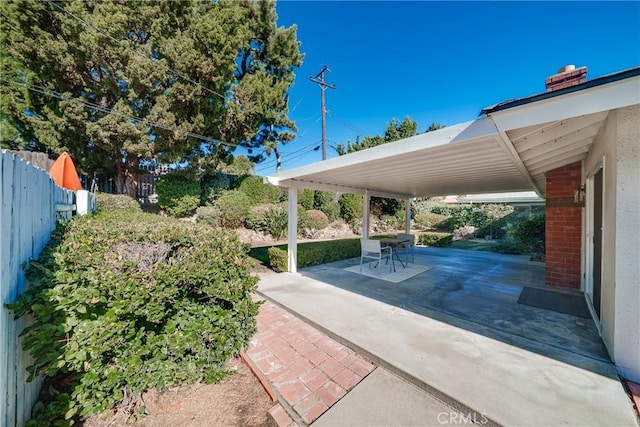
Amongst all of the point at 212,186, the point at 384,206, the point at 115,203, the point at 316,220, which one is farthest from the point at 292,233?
the point at 384,206

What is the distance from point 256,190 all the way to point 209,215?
10.5 feet

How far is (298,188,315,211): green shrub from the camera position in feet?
49.0

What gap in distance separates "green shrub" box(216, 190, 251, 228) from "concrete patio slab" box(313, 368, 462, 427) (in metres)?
10.7

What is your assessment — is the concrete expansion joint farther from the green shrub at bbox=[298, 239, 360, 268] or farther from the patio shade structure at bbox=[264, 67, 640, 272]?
the green shrub at bbox=[298, 239, 360, 268]

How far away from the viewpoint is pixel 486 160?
4.45 m

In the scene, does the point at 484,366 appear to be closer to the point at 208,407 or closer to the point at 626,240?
the point at 626,240

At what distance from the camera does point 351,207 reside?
1662 centimetres

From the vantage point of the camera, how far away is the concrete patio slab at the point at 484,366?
203cm

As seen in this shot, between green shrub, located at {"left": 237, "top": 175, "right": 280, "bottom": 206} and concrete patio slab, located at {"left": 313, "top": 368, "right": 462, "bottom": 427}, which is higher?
green shrub, located at {"left": 237, "top": 175, "right": 280, "bottom": 206}

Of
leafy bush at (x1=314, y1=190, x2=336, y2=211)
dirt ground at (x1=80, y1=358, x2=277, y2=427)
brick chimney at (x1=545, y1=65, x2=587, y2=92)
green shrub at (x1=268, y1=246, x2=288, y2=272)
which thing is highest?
brick chimney at (x1=545, y1=65, x2=587, y2=92)

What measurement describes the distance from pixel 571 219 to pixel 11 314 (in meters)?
8.36

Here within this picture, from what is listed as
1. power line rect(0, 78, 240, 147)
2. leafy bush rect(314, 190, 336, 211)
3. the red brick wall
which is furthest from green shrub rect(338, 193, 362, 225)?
the red brick wall

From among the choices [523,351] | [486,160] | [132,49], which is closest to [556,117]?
[486,160]

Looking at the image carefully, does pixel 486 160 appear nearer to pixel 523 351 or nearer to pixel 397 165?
pixel 397 165
